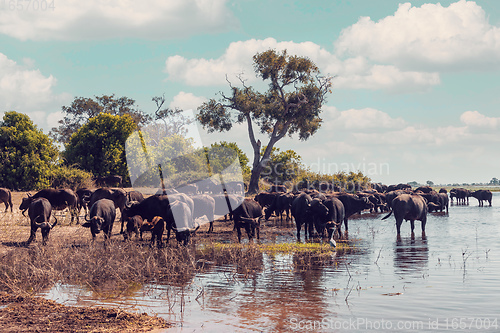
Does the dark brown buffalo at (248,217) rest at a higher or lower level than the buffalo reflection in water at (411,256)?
higher

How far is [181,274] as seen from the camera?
1172 cm

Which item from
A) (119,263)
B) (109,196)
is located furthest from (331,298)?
(109,196)

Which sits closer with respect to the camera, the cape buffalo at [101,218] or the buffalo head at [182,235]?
the cape buffalo at [101,218]

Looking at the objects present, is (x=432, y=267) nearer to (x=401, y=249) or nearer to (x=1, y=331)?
(x=401, y=249)

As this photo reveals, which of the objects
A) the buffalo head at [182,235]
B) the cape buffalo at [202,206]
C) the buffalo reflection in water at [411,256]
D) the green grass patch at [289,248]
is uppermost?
the cape buffalo at [202,206]

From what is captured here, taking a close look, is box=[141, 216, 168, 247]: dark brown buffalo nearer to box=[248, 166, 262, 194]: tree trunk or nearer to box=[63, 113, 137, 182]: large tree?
box=[63, 113, 137, 182]: large tree

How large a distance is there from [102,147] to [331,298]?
37.1 metres

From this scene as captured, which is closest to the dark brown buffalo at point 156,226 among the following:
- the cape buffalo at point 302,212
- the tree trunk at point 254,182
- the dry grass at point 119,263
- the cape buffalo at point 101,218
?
the dry grass at point 119,263

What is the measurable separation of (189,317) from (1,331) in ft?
9.56

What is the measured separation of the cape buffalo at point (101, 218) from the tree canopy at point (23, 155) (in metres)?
21.5

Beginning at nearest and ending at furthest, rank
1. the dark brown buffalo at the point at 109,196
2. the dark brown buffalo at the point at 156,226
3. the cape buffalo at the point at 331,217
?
the dark brown buffalo at the point at 156,226
the cape buffalo at the point at 331,217
the dark brown buffalo at the point at 109,196

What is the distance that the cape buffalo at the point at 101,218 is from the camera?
15.0 metres

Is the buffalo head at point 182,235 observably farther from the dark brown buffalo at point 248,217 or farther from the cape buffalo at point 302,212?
the cape buffalo at point 302,212

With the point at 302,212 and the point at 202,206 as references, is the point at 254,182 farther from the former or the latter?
the point at 302,212
